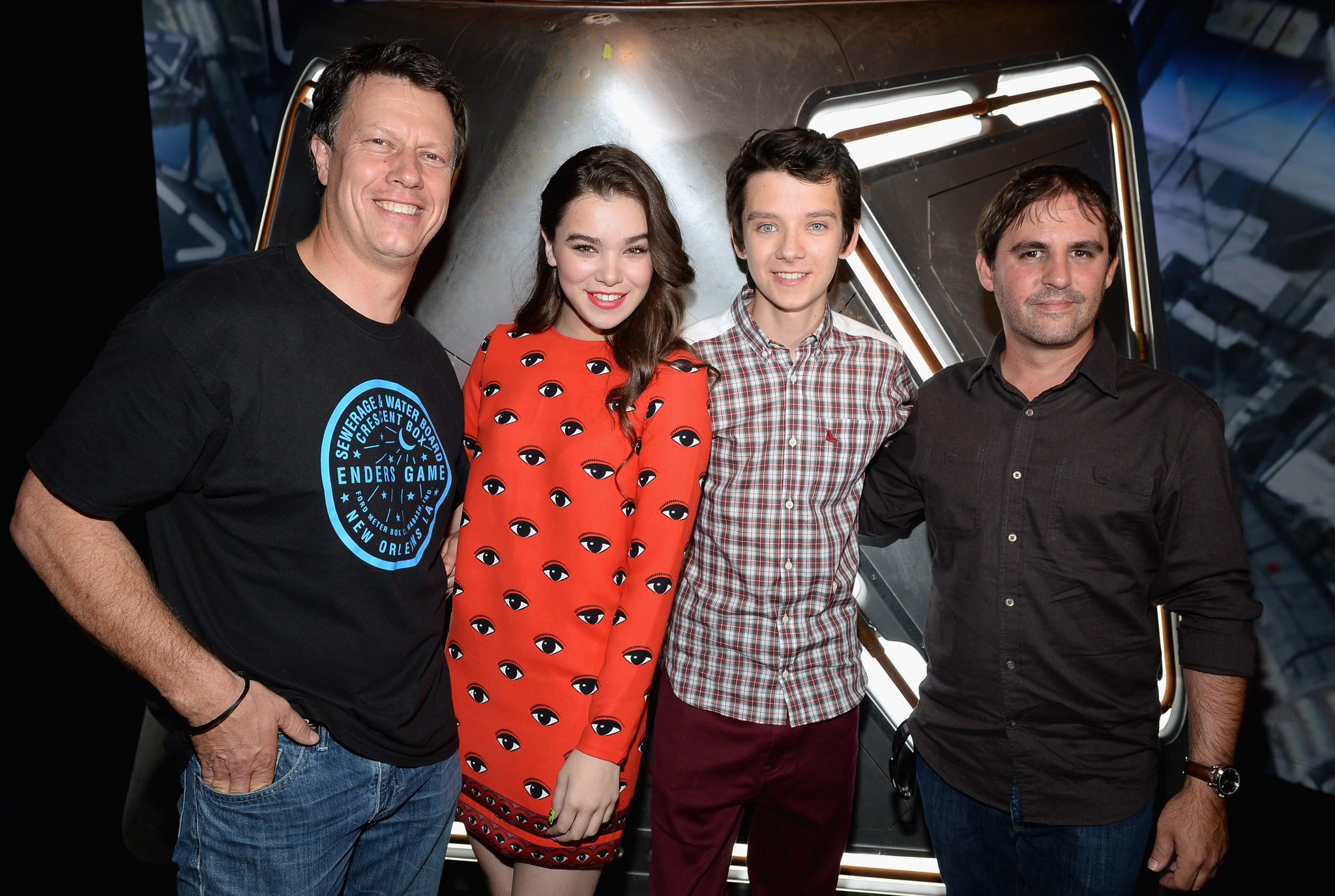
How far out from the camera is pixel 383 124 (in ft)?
4.53

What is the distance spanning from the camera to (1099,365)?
154cm

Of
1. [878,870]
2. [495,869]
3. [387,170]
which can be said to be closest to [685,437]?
[387,170]

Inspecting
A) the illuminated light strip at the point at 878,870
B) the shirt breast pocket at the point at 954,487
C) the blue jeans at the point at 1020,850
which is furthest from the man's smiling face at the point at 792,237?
the illuminated light strip at the point at 878,870

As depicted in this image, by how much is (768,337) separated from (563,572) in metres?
0.61

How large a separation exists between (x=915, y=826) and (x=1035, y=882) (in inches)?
17.1

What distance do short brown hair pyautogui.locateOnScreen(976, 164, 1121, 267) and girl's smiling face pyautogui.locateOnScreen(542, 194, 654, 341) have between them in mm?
732

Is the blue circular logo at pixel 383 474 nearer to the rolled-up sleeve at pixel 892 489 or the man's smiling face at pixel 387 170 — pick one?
the man's smiling face at pixel 387 170

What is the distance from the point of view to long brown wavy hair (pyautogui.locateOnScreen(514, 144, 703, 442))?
4.82 feet

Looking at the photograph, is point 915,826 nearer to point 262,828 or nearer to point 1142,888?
point 1142,888

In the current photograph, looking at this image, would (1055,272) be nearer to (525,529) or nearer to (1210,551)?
(1210,551)

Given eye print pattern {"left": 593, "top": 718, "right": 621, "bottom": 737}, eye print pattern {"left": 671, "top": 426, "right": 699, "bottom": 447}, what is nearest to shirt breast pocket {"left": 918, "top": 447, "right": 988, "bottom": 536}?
eye print pattern {"left": 671, "top": 426, "right": 699, "bottom": 447}

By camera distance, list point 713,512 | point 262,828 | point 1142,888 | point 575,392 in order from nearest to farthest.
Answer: point 262,828 → point 575,392 → point 713,512 → point 1142,888

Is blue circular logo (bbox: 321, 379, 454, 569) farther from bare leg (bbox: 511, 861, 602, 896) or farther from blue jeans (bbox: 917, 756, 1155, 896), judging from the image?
blue jeans (bbox: 917, 756, 1155, 896)

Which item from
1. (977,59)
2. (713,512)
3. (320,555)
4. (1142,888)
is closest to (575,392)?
(713,512)
